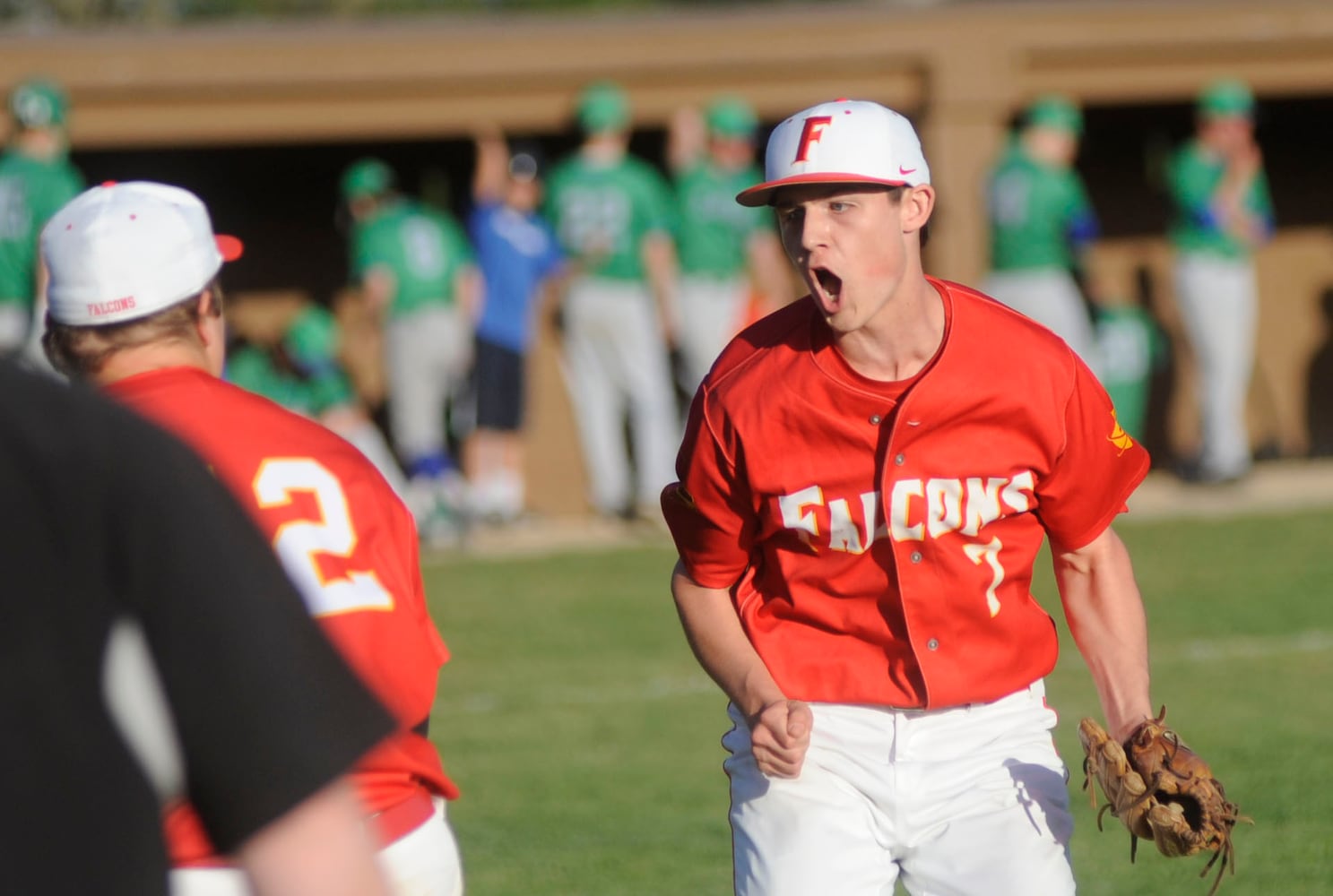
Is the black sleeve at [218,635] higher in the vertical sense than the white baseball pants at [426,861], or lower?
higher

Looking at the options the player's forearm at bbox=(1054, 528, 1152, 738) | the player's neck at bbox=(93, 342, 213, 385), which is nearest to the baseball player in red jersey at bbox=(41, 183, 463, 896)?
the player's neck at bbox=(93, 342, 213, 385)

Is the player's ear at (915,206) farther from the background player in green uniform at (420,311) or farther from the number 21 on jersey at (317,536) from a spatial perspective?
the background player in green uniform at (420,311)

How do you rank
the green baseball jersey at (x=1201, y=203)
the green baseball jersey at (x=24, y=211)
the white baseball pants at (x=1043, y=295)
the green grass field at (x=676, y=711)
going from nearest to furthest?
the green grass field at (x=676, y=711)
the green baseball jersey at (x=24, y=211)
the white baseball pants at (x=1043, y=295)
the green baseball jersey at (x=1201, y=203)

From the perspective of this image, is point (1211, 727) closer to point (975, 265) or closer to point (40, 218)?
point (975, 265)

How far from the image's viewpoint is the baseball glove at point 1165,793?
380 centimetres

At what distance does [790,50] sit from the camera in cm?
1375

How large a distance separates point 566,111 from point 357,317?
2.61 metres

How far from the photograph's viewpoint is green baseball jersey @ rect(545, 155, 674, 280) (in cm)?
1249

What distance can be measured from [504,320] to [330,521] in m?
9.66

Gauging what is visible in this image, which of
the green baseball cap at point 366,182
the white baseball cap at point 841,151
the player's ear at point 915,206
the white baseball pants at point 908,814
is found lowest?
the white baseball pants at point 908,814

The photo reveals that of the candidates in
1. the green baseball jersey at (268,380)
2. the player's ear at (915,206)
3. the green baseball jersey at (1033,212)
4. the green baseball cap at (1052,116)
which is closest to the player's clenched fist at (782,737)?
the player's ear at (915,206)

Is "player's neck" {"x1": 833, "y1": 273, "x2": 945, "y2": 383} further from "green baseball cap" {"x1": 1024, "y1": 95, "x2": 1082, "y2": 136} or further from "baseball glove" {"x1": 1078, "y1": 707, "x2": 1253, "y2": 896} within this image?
"green baseball cap" {"x1": 1024, "y1": 95, "x2": 1082, "y2": 136}

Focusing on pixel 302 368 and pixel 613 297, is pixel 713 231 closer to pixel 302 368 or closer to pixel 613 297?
pixel 613 297

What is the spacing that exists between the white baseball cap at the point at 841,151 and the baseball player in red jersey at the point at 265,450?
105 cm
